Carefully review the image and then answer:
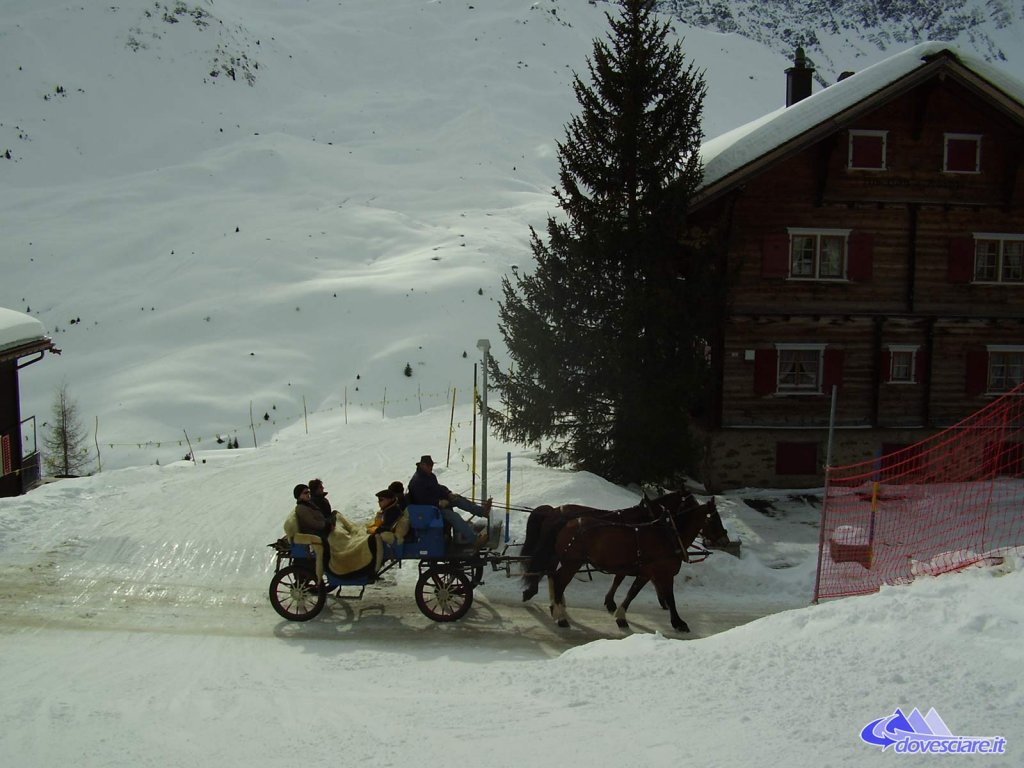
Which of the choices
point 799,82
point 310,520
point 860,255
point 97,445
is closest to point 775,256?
point 860,255

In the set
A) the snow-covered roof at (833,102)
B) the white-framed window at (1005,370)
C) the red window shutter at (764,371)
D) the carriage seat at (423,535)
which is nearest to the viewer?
the carriage seat at (423,535)

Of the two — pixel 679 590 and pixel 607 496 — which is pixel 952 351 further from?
pixel 679 590

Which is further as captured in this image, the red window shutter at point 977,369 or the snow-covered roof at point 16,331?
the red window shutter at point 977,369

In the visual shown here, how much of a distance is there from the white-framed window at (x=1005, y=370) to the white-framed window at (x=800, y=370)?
461 centimetres

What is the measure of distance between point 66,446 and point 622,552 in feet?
83.2

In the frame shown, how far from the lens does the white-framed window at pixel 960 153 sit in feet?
68.9

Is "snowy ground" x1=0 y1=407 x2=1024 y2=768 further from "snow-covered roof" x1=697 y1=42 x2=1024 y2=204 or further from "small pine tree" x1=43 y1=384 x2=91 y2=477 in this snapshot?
"small pine tree" x1=43 y1=384 x2=91 y2=477

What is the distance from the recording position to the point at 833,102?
2005cm

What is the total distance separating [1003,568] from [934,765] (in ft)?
11.3

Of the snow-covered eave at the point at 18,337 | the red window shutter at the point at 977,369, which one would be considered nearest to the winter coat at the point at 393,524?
the snow-covered eave at the point at 18,337

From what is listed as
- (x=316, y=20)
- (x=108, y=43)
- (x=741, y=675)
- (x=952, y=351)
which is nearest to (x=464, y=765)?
(x=741, y=675)

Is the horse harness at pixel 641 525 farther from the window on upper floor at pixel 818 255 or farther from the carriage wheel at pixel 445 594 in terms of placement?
the window on upper floor at pixel 818 255

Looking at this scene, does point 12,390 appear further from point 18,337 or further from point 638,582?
point 638,582

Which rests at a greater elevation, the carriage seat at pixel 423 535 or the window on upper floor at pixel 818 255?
the window on upper floor at pixel 818 255
